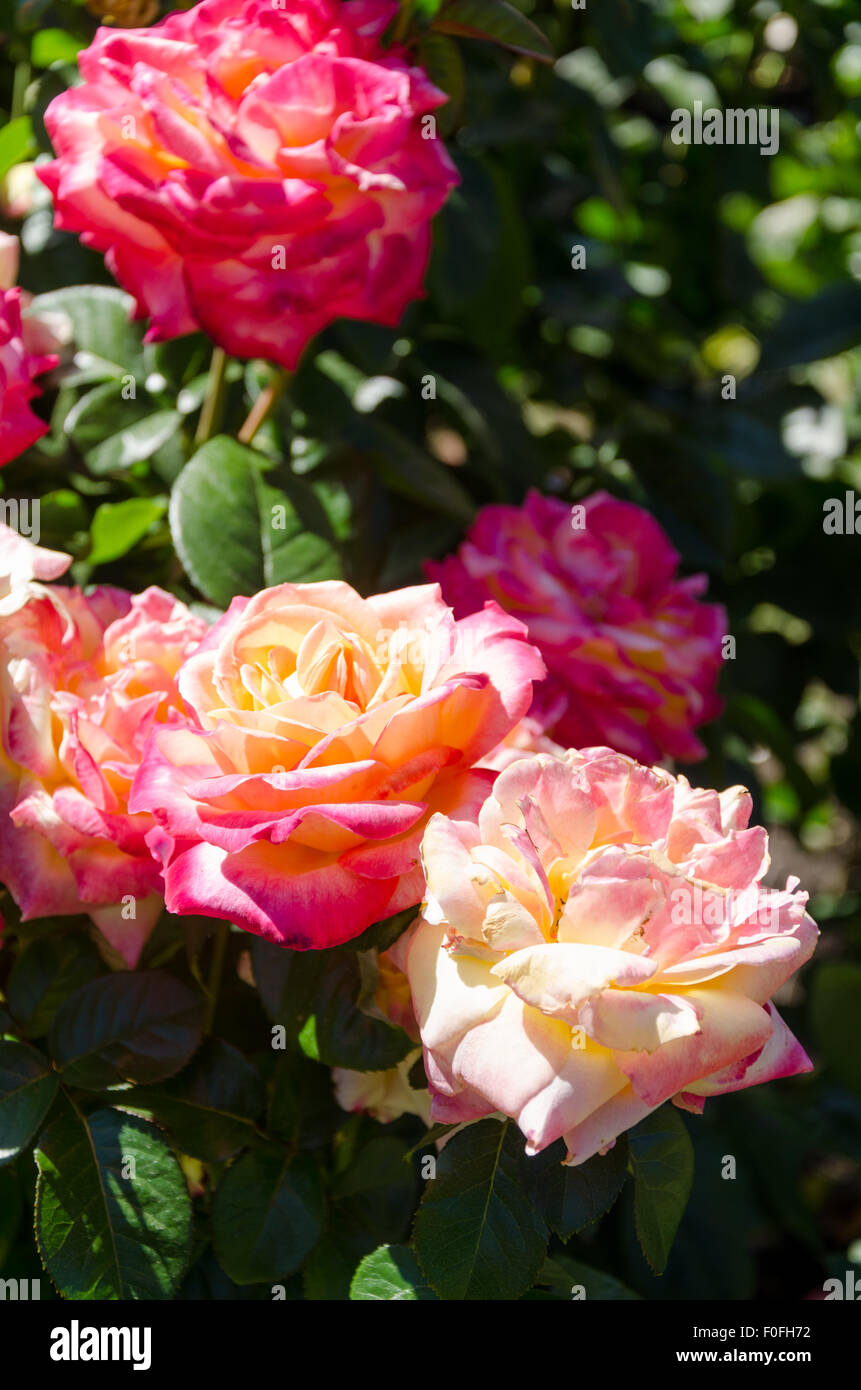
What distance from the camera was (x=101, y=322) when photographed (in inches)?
30.7

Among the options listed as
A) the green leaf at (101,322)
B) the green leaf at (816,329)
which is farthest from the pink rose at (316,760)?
the green leaf at (816,329)

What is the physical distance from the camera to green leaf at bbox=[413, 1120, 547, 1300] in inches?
17.9

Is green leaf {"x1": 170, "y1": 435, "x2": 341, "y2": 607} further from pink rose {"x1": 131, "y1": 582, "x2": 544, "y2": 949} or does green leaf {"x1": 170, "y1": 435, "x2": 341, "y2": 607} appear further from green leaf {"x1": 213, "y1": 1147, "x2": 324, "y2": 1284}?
green leaf {"x1": 213, "y1": 1147, "x2": 324, "y2": 1284}

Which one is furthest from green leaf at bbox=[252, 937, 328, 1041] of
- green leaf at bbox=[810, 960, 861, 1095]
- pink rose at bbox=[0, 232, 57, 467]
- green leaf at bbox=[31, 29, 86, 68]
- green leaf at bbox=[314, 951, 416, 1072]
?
green leaf at bbox=[810, 960, 861, 1095]

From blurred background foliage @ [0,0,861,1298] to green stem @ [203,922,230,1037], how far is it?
0.16 m

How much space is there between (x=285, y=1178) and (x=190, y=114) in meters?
0.49

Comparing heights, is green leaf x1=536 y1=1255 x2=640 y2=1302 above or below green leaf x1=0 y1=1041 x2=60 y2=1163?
below

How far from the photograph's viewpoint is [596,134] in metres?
1.11

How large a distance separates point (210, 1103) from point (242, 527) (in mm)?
285

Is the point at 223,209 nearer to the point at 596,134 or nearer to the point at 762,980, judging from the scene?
the point at 762,980

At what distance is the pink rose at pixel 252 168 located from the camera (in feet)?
1.87

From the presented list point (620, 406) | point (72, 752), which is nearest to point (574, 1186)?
point (72, 752)

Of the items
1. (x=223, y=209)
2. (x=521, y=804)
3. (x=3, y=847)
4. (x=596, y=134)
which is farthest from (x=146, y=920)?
(x=596, y=134)
